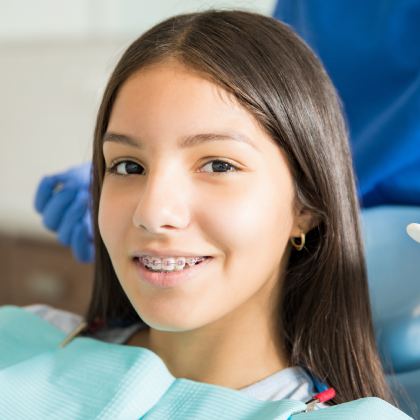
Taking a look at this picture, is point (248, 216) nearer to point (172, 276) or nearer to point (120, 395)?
point (172, 276)

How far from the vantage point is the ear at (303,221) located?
35.8 inches

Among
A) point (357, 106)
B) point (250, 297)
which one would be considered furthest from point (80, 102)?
point (250, 297)

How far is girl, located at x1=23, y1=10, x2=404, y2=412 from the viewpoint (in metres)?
0.80

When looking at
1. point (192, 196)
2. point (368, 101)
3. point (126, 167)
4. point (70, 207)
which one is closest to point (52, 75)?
point (70, 207)

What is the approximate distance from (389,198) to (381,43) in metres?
0.26

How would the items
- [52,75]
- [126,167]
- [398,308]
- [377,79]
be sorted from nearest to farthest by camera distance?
[126,167], [398,308], [377,79], [52,75]

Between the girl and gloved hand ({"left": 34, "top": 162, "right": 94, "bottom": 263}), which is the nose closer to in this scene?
the girl

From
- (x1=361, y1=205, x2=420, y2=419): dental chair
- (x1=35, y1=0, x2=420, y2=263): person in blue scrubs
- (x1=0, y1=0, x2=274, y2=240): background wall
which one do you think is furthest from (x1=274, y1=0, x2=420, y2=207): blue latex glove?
(x1=0, y1=0, x2=274, y2=240): background wall

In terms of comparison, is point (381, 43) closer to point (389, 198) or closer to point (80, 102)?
point (389, 198)

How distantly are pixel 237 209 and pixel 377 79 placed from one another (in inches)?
21.5

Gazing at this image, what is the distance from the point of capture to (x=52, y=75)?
229 cm

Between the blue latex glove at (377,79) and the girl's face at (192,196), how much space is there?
1.23 feet

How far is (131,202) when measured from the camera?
0.83m

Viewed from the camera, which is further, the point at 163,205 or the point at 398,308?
the point at 398,308
